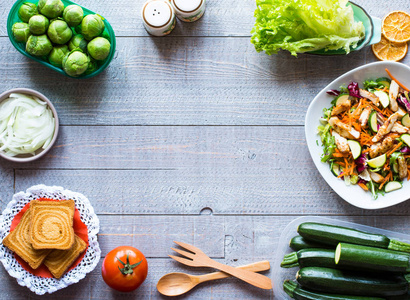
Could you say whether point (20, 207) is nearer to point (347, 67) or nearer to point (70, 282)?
point (70, 282)

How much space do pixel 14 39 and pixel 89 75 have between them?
341 mm

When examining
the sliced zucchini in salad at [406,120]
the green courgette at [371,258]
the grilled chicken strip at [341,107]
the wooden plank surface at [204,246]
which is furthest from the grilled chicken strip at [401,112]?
the green courgette at [371,258]

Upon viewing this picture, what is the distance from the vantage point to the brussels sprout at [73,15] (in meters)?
1.65

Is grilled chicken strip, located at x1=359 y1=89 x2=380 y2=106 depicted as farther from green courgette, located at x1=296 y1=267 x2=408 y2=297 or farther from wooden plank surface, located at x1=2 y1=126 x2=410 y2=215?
green courgette, located at x1=296 y1=267 x2=408 y2=297

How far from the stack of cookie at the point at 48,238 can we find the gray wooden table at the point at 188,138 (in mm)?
150

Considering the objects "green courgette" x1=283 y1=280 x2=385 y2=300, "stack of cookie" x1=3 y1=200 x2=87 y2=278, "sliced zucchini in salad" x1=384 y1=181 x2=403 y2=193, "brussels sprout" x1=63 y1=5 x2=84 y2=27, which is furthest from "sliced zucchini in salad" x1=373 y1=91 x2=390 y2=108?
"stack of cookie" x1=3 y1=200 x2=87 y2=278

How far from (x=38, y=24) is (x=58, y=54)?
137 mm

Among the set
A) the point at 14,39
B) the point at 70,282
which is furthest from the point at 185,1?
the point at 70,282

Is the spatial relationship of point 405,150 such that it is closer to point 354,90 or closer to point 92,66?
point 354,90

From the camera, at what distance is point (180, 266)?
181cm

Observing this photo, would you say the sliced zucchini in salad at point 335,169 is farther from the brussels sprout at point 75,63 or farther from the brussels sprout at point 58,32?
the brussels sprout at point 58,32

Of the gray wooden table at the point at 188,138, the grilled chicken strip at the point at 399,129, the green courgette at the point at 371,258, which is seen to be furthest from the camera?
the gray wooden table at the point at 188,138

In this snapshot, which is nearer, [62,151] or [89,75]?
[89,75]

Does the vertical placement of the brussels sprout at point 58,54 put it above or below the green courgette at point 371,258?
above
